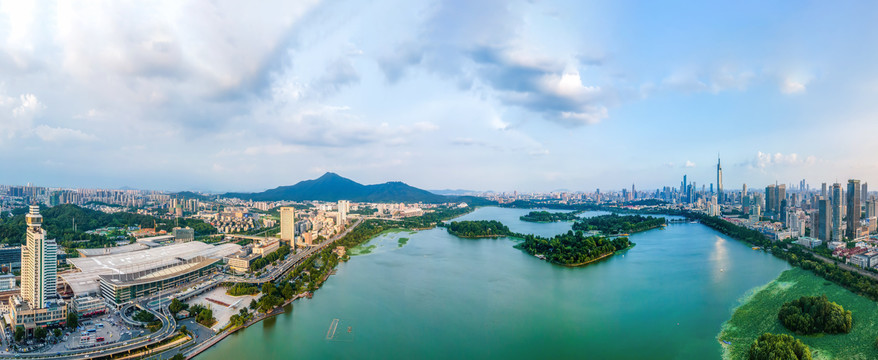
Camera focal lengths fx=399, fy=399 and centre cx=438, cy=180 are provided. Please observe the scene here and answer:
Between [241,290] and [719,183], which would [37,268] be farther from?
[719,183]

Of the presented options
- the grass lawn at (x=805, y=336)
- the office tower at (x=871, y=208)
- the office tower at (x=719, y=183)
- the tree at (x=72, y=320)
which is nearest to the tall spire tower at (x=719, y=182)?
the office tower at (x=719, y=183)

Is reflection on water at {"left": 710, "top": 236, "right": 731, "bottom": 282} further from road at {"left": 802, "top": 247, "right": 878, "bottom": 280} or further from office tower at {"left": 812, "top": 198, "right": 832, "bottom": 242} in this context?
office tower at {"left": 812, "top": 198, "right": 832, "bottom": 242}

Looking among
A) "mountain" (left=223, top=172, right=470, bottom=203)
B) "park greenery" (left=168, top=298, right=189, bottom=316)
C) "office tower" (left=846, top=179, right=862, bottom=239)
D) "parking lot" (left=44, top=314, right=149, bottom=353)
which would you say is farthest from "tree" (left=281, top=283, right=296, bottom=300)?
"mountain" (left=223, top=172, right=470, bottom=203)

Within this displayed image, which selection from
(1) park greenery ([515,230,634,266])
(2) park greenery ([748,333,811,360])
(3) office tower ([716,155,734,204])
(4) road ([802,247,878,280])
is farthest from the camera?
(3) office tower ([716,155,734,204])

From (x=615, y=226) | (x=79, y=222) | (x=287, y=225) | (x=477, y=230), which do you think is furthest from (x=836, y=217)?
(x=79, y=222)

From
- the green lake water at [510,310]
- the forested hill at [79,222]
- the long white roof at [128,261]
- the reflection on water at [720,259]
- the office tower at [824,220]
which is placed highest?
the office tower at [824,220]

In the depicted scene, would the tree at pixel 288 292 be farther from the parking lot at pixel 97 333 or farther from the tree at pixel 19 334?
the tree at pixel 19 334
